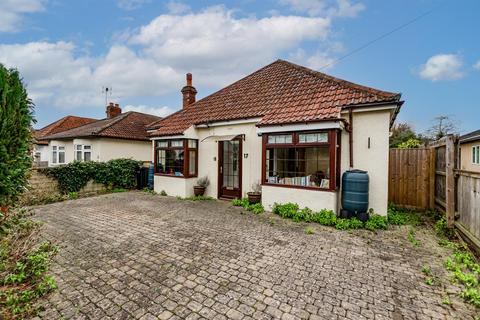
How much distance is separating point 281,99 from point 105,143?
12.3 meters

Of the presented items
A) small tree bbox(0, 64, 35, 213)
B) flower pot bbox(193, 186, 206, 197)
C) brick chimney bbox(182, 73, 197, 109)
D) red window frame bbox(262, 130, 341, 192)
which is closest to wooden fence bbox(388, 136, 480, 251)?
red window frame bbox(262, 130, 341, 192)

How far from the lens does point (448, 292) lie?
10.6 feet

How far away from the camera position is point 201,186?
10391mm

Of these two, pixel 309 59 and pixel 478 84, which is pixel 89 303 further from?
pixel 478 84

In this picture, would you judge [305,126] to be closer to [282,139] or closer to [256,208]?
[282,139]

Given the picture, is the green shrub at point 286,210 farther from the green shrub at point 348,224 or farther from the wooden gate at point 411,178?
the wooden gate at point 411,178

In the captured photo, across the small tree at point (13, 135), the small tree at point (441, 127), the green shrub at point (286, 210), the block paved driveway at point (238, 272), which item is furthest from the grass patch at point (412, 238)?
the small tree at point (441, 127)

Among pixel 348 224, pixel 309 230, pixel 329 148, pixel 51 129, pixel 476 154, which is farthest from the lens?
pixel 51 129

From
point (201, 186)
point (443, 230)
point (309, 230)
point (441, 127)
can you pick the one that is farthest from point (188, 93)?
point (441, 127)

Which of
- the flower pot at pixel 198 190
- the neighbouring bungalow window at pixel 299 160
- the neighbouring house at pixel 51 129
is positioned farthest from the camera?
the neighbouring house at pixel 51 129

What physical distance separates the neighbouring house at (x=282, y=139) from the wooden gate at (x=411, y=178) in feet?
4.71

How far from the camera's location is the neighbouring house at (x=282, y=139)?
6.92m

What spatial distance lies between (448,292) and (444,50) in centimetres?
1308

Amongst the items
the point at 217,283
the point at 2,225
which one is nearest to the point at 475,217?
the point at 217,283
